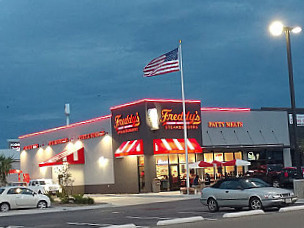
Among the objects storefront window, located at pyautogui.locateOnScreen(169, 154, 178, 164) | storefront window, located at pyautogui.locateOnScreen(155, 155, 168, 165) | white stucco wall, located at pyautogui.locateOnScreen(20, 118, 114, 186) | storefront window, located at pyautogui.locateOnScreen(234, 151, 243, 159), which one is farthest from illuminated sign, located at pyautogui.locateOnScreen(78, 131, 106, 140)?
storefront window, located at pyautogui.locateOnScreen(234, 151, 243, 159)

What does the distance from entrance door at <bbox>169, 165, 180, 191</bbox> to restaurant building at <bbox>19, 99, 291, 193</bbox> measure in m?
0.06

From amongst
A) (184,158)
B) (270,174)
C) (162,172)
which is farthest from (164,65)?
(270,174)

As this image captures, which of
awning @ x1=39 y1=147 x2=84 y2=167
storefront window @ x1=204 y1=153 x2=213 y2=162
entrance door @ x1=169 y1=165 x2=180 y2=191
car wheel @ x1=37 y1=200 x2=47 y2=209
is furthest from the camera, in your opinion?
awning @ x1=39 y1=147 x2=84 y2=167

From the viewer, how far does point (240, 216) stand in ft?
60.7

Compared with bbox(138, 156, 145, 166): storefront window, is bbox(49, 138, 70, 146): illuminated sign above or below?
above

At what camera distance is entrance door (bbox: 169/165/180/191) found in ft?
144

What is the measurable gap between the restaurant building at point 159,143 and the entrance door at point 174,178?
2.5 inches

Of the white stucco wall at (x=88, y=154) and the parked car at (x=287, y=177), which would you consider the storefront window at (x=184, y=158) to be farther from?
the parked car at (x=287, y=177)

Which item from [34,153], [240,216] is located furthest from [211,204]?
[34,153]

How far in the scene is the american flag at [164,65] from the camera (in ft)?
126

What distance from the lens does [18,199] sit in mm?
31125

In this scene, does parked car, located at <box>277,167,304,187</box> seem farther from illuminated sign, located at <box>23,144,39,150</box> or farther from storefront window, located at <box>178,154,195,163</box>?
illuminated sign, located at <box>23,144,39,150</box>

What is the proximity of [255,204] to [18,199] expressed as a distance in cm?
1490

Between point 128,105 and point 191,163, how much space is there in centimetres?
681
